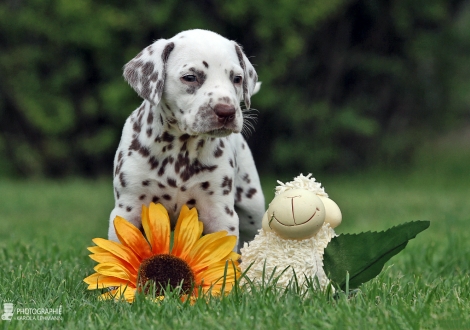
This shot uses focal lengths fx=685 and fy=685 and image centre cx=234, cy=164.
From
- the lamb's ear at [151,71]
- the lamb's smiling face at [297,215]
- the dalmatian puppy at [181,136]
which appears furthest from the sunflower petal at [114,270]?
the lamb's ear at [151,71]

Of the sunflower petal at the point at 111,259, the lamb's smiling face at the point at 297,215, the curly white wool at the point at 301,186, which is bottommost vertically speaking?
the sunflower petal at the point at 111,259

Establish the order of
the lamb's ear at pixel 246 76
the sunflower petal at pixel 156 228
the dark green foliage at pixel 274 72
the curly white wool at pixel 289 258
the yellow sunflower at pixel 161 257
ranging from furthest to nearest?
the dark green foliage at pixel 274 72 < the lamb's ear at pixel 246 76 < the sunflower petal at pixel 156 228 < the yellow sunflower at pixel 161 257 < the curly white wool at pixel 289 258

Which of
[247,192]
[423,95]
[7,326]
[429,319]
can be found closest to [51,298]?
[7,326]

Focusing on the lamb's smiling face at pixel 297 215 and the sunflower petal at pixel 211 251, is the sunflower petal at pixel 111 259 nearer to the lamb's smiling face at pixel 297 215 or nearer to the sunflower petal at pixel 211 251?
the sunflower petal at pixel 211 251

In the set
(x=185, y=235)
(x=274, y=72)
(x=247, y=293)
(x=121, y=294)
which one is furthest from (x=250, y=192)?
(x=274, y=72)

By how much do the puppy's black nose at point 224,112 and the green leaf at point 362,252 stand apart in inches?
31.2

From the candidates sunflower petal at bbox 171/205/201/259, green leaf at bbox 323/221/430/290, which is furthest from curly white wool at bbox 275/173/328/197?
sunflower petal at bbox 171/205/201/259

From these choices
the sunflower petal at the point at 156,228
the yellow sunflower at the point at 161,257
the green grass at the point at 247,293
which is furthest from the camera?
the sunflower petal at the point at 156,228

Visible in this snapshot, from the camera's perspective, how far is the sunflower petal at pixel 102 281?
340cm

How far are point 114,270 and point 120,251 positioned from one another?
11 cm

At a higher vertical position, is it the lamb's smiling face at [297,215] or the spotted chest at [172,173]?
the spotted chest at [172,173]

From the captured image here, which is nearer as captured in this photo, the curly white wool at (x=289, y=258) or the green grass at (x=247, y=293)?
the green grass at (x=247, y=293)

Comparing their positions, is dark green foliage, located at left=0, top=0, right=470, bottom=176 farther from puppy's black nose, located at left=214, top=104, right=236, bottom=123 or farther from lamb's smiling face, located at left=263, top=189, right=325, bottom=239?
lamb's smiling face, located at left=263, top=189, right=325, bottom=239

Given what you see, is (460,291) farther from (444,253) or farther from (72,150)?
(72,150)
